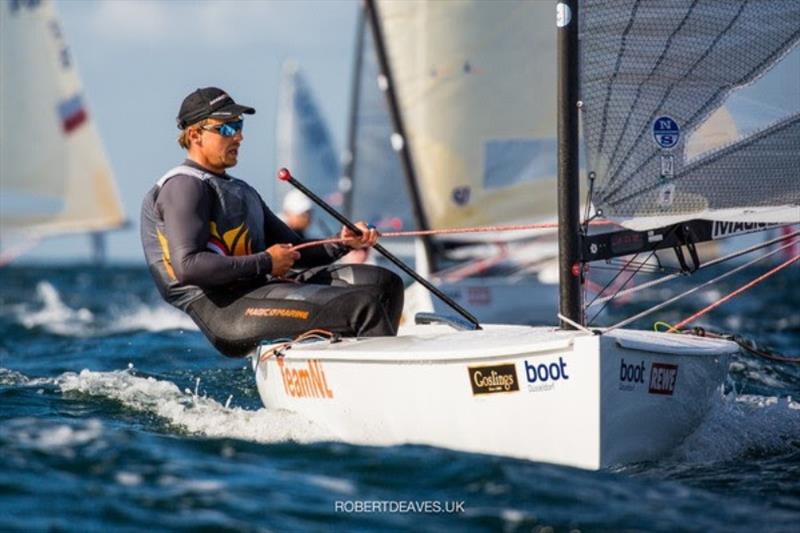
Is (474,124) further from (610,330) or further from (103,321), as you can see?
(610,330)

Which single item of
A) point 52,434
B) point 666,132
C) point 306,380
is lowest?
point 52,434

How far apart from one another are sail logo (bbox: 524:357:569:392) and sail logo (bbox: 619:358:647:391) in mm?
202

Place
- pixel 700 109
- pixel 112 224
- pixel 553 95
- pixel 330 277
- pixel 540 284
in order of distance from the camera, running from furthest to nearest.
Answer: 1. pixel 112 224
2. pixel 540 284
3. pixel 553 95
4. pixel 330 277
5. pixel 700 109

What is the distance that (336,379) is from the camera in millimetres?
5598

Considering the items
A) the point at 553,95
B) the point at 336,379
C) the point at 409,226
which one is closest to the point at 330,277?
the point at 336,379

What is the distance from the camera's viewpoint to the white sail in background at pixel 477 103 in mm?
12055

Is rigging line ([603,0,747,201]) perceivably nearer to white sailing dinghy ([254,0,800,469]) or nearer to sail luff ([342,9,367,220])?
white sailing dinghy ([254,0,800,469])

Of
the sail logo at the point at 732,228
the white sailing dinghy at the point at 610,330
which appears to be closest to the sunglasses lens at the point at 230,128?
the white sailing dinghy at the point at 610,330

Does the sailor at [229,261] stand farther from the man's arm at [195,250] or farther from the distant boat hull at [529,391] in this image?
the distant boat hull at [529,391]

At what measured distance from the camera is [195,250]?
230 inches

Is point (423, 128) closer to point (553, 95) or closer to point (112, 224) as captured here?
point (553, 95)

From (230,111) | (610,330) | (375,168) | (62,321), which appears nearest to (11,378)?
(230,111)

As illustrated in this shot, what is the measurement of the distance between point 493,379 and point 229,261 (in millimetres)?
1369

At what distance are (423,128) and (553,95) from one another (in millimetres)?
1351
